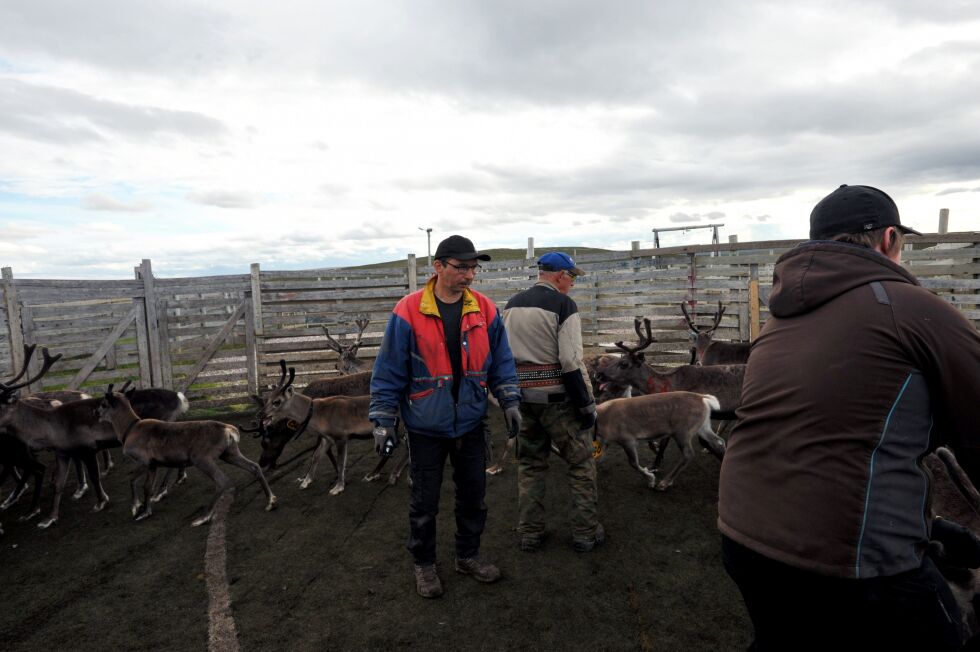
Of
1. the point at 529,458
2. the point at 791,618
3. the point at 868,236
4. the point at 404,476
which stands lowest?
the point at 404,476

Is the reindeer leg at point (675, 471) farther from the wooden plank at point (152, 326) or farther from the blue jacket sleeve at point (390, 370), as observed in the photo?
the wooden plank at point (152, 326)

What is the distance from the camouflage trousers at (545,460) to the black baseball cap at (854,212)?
336 cm

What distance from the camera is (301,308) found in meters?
13.4

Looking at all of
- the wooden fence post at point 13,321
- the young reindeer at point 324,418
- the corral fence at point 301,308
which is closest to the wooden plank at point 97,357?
the corral fence at point 301,308

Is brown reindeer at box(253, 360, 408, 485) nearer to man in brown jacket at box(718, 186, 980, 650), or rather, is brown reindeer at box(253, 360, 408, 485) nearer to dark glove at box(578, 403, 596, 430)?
dark glove at box(578, 403, 596, 430)

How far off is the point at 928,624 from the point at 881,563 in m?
0.23

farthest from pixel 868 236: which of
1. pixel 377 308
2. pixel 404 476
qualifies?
pixel 377 308

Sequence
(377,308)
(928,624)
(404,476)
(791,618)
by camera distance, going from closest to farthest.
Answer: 1. (928,624)
2. (791,618)
3. (404,476)
4. (377,308)

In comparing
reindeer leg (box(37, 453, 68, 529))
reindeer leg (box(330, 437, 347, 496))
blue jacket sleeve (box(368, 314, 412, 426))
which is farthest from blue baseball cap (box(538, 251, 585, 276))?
reindeer leg (box(37, 453, 68, 529))

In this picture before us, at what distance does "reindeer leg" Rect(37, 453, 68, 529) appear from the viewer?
665 centimetres

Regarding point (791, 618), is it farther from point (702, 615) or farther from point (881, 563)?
point (702, 615)

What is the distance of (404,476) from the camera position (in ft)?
25.4

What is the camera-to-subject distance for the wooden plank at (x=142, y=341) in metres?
11.7

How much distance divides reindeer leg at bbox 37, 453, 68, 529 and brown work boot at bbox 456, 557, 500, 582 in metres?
5.23
